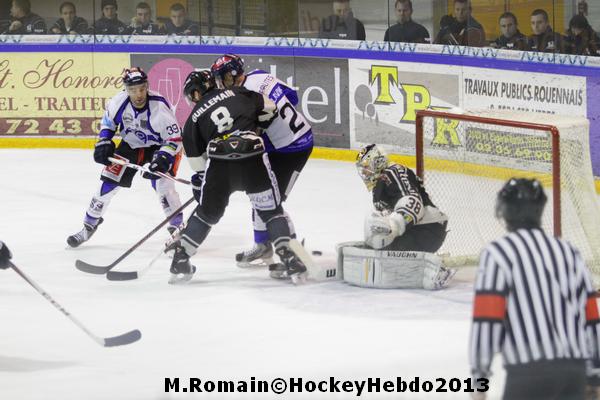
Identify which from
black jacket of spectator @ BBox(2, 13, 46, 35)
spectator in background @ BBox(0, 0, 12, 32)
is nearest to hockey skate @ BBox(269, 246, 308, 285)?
black jacket of spectator @ BBox(2, 13, 46, 35)

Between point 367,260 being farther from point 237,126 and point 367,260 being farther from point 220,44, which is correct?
point 220,44

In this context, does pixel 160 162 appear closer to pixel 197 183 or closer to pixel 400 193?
pixel 197 183

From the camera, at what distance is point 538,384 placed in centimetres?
301

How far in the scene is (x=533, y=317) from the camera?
118 inches

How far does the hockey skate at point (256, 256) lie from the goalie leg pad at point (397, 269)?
27.8 inches

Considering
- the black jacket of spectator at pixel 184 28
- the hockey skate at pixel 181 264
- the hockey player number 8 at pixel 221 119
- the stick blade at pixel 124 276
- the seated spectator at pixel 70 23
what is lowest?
the stick blade at pixel 124 276

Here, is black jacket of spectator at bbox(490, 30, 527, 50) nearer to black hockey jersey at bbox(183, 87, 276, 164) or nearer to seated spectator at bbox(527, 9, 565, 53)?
seated spectator at bbox(527, 9, 565, 53)

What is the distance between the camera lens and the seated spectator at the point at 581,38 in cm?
837

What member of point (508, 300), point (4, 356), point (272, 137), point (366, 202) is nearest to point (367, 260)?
point (272, 137)

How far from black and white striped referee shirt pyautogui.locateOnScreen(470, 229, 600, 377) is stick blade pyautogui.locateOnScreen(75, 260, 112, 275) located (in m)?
3.77

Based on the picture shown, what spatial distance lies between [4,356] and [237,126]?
1570mm

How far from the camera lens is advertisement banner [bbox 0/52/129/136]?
1095 cm

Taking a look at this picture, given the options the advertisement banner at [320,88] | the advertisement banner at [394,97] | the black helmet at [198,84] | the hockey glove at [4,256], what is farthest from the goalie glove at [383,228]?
the advertisement banner at [320,88]

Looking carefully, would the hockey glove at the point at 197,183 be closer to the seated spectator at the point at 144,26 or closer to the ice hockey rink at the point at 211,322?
the ice hockey rink at the point at 211,322
